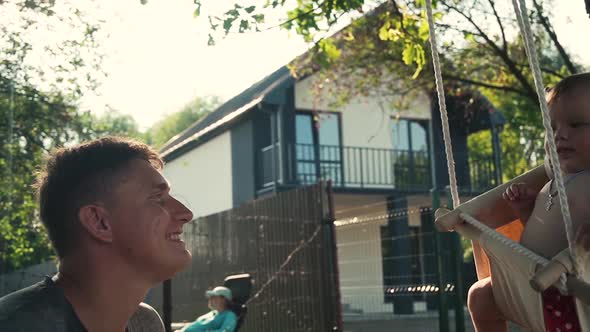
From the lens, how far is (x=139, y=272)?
215 cm

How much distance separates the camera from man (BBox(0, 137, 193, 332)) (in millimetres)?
2072

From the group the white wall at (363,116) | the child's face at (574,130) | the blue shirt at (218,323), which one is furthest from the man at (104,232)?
the white wall at (363,116)

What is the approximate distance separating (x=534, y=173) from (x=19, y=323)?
153 cm

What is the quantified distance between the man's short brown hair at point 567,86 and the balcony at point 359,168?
17.0m

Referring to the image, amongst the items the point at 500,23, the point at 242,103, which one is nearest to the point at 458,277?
the point at 500,23

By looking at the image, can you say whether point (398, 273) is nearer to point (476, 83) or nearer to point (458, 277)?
point (476, 83)

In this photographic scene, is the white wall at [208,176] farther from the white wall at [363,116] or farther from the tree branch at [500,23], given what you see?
the tree branch at [500,23]

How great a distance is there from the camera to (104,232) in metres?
2.11

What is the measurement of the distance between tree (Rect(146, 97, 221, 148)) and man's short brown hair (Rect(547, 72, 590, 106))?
62.0 meters

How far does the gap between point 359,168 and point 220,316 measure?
44.5ft

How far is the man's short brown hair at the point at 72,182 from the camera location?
2.14 metres

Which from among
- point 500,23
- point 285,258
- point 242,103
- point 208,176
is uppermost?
point 242,103

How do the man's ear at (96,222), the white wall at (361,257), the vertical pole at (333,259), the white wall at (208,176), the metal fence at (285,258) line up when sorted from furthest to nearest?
1. the white wall at (208,176)
2. the white wall at (361,257)
3. the metal fence at (285,258)
4. the vertical pole at (333,259)
5. the man's ear at (96,222)

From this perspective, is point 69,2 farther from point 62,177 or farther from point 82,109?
point 62,177
